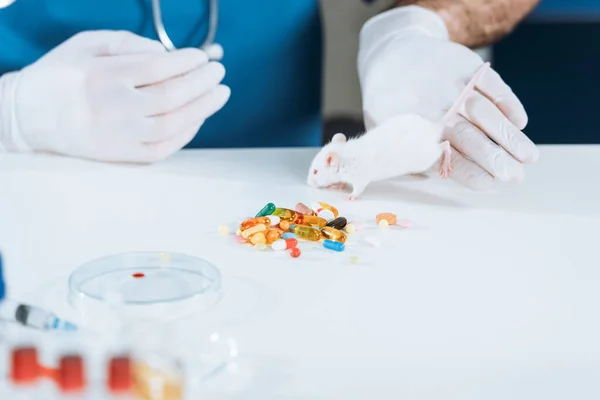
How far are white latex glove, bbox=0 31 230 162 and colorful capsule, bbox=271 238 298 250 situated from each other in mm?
322

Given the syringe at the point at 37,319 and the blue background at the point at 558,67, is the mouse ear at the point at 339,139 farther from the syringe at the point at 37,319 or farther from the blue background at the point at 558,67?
the blue background at the point at 558,67

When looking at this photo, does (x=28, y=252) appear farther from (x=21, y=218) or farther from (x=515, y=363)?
(x=515, y=363)

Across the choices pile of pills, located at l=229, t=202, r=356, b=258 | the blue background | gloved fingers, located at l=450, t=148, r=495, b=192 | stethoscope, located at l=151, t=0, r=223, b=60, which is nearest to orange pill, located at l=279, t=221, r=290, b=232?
pile of pills, located at l=229, t=202, r=356, b=258

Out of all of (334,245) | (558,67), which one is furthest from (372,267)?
(558,67)

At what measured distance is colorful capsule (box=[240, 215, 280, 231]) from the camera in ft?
2.33

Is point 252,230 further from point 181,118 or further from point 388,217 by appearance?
point 181,118

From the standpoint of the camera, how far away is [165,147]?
96cm

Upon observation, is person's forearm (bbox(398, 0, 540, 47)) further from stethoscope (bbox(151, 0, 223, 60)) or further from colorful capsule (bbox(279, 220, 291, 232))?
colorful capsule (bbox(279, 220, 291, 232))

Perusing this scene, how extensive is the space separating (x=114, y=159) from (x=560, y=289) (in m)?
0.57

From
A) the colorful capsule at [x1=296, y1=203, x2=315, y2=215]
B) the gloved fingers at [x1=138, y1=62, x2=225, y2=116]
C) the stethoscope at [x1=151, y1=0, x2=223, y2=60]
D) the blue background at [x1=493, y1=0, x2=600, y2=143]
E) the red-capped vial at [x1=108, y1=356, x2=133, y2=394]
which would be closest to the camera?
the red-capped vial at [x1=108, y1=356, x2=133, y2=394]

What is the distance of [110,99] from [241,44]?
330mm

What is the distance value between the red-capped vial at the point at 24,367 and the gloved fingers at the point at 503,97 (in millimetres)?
600

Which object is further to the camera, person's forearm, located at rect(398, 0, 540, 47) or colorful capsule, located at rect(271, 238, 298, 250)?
person's forearm, located at rect(398, 0, 540, 47)

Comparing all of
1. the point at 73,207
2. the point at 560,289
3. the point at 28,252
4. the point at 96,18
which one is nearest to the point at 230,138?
the point at 96,18
